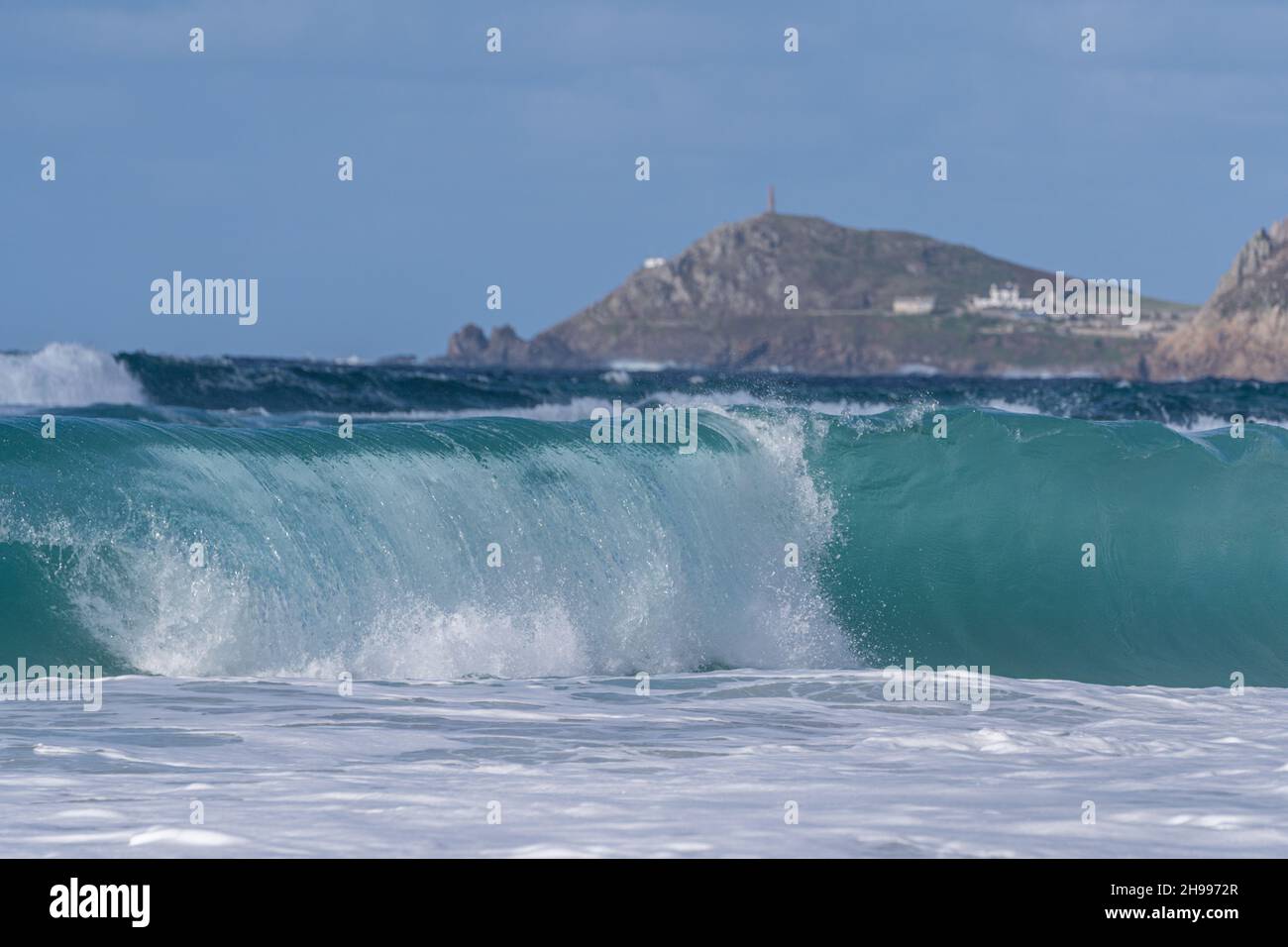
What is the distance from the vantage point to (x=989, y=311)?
7224 inches

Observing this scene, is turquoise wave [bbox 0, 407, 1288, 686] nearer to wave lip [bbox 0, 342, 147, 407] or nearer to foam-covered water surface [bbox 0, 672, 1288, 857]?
foam-covered water surface [bbox 0, 672, 1288, 857]

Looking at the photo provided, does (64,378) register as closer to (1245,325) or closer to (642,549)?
(642,549)

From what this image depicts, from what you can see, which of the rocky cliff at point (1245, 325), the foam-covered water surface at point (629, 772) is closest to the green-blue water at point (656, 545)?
the foam-covered water surface at point (629, 772)

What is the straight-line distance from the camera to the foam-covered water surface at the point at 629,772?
5.77 meters

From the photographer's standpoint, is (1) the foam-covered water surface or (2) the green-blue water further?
(2) the green-blue water

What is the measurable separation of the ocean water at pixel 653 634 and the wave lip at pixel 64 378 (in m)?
11.6

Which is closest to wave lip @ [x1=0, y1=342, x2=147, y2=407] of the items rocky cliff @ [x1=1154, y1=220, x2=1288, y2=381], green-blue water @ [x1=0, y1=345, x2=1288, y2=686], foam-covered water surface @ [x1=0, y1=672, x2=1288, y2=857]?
green-blue water @ [x1=0, y1=345, x2=1288, y2=686]

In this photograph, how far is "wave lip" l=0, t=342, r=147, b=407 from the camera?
28016 mm

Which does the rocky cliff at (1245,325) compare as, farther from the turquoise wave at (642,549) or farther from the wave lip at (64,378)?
the turquoise wave at (642,549)

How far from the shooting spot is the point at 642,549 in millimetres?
12359

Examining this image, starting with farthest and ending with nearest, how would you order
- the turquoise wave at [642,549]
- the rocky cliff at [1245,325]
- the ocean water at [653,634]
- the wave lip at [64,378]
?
the rocky cliff at [1245,325]
the wave lip at [64,378]
the turquoise wave at [642,549]
the ocean water at [653,634]

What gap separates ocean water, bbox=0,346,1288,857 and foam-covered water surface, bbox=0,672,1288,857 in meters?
0.03
